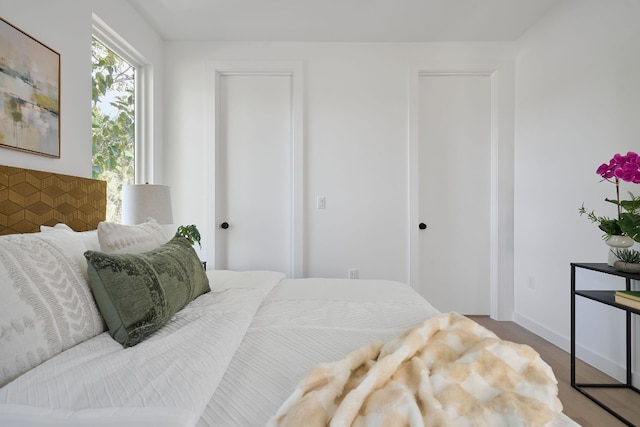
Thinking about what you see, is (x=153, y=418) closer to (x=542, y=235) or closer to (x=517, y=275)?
(x=542, y=235)

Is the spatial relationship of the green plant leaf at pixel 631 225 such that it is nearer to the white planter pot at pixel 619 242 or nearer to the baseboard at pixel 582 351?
the white planter pot at pixel 619 242

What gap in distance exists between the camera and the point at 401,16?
2582mm

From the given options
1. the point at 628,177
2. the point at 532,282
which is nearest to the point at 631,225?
the point at 628,177

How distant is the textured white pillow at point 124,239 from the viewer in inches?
48.8

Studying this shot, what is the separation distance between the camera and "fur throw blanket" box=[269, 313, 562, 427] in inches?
23.8

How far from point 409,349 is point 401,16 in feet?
8.87

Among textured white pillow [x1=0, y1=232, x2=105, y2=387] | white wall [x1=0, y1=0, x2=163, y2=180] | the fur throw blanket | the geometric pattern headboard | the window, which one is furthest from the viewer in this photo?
the window

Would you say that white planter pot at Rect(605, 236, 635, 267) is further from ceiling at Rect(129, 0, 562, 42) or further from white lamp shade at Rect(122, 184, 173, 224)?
white lamp shade at Rect(122, 184, 173, 224)

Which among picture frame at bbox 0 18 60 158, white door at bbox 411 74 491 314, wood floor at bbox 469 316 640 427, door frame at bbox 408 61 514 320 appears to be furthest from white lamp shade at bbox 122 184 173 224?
wood floor at bbox 469 316 640 427

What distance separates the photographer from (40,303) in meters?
0.83

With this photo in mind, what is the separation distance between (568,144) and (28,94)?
3.39 m

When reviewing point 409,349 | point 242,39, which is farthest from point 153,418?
point 242,39

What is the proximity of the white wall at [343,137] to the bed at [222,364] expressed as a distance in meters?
1.80

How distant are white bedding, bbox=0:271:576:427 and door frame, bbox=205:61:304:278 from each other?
62.2 inches
